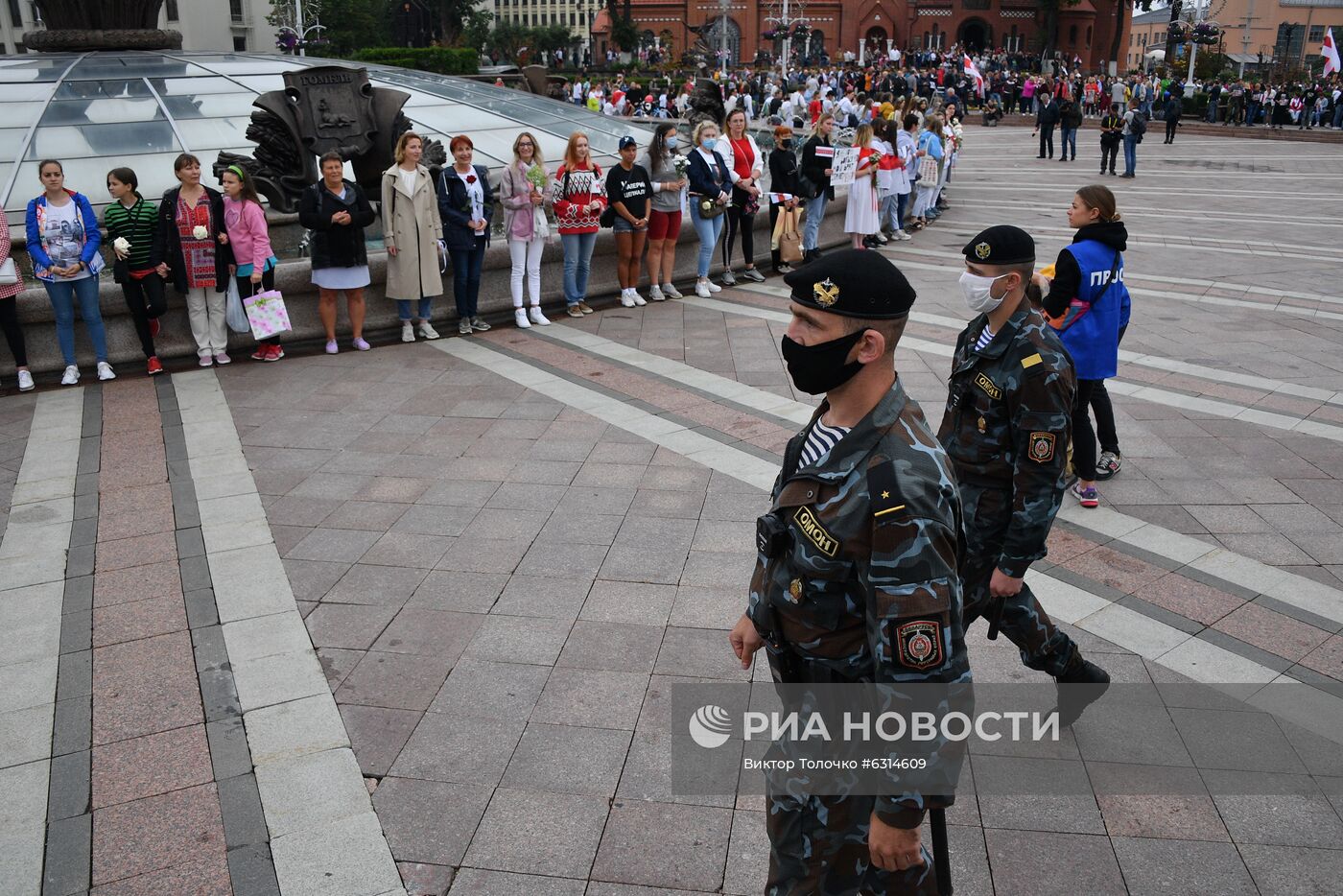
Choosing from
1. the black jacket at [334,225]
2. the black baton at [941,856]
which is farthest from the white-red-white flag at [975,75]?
the black baton at [941,856]

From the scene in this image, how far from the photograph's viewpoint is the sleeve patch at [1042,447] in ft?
12.0

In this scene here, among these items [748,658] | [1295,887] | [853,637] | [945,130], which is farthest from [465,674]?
[945,130]

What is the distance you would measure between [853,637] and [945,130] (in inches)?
737

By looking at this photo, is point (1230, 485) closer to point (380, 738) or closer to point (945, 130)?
point (380, 738)

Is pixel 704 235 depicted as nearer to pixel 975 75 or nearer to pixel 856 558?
pixel 856 558

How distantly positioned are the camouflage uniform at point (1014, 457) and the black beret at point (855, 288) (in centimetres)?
137

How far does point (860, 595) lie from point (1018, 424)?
1.53 meters

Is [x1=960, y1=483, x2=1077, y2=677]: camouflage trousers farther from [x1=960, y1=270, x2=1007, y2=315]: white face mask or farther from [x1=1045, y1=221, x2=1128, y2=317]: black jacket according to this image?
[x1=1045, y1=221, x2=1128, y2=317]: black jacket

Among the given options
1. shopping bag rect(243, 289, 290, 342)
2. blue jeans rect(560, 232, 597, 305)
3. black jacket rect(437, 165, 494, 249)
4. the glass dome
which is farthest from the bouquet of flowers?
the glass dome

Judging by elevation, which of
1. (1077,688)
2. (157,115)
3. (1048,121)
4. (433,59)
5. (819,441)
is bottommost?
(1077,688)

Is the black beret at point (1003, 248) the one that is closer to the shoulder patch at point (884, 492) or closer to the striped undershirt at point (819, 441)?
the striped undershirt at point (819, 441)

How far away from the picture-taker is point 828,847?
264cm

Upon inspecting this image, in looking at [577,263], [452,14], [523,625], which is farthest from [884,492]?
[452,14]

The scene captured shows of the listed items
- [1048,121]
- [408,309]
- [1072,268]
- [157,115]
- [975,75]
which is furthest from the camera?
[975,75]
